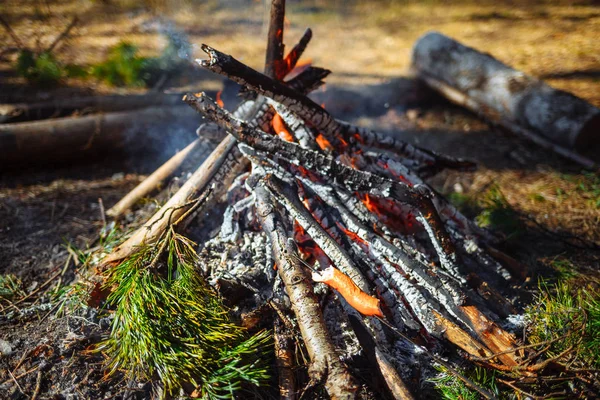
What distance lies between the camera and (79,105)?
4.84m

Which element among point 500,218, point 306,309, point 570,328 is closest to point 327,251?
point 306,309

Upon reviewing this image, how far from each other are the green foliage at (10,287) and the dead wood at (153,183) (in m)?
0.91

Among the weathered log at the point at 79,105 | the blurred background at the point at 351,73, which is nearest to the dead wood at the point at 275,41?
the blurred background at the point at 351,73

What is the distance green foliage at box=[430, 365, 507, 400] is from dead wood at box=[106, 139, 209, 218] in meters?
2.69

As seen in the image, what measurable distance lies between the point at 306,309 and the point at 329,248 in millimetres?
445

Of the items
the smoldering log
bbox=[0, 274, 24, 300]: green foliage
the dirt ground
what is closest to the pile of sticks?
the dirt ground

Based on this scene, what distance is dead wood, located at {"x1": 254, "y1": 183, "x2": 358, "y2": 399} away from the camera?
209cm

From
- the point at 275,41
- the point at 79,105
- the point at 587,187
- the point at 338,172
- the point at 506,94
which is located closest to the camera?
the point at 338,172

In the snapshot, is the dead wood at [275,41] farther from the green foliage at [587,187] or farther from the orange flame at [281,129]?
the green foliage at [587,187]

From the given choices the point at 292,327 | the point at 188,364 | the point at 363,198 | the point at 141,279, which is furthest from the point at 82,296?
the point at 363,198

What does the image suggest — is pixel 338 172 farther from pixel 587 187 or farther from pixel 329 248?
pixel 587 187

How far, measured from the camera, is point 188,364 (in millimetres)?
2145

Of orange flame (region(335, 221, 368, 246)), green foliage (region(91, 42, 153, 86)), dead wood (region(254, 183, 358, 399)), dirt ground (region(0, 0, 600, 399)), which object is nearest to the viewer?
dead wood (region(254, 183, 358, 399))

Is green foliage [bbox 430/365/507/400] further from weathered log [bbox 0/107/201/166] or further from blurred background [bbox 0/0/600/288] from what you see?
weathered log [bbox 0/107/201/166]
